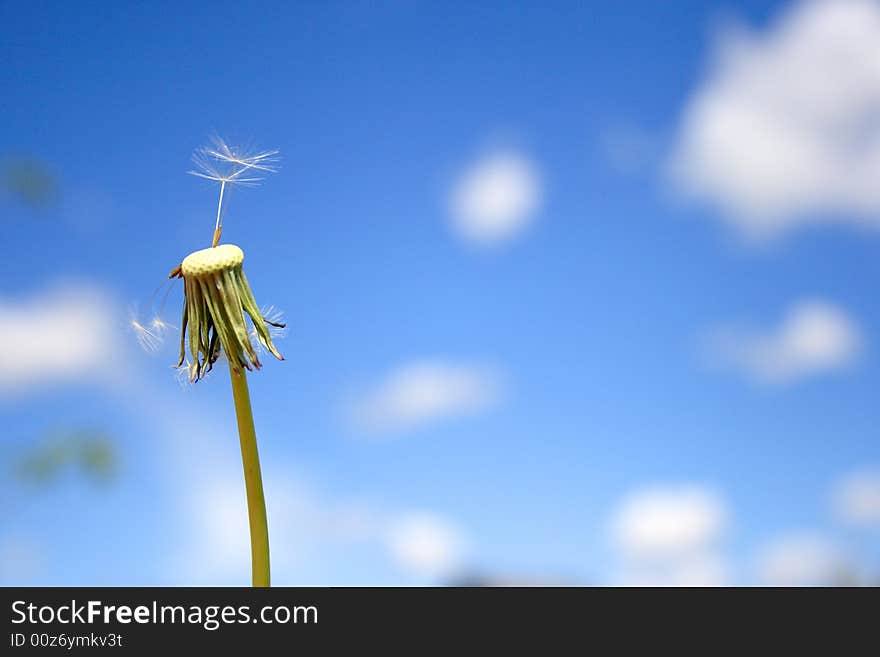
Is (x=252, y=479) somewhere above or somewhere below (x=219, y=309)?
below

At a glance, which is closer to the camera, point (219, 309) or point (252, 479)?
point (252, 479)

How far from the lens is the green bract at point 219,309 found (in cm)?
308

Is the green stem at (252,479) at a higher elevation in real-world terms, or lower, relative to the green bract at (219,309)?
lower

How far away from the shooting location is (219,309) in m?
3.13

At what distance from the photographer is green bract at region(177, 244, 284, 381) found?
3076 mm

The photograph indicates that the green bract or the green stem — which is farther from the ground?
the green bract
